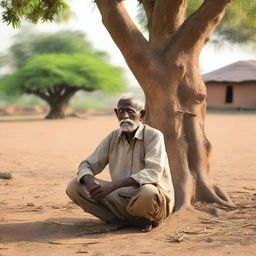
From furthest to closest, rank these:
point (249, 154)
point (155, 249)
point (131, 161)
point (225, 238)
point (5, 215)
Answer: point (249, 154) < point (5, 215) < point (131, 161) < point (225, 238) < point (155, 249)

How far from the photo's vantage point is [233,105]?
3136 centimetres

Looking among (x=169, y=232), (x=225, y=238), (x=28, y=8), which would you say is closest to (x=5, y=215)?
(x=169, y=232)

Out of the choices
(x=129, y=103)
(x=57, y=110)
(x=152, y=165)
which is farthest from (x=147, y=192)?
(x=57, y=110)

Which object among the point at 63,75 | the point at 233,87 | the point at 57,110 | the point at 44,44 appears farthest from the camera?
the point at 44,44

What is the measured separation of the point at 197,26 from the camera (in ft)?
18.0

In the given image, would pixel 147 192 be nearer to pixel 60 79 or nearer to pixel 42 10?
pixel 42 10

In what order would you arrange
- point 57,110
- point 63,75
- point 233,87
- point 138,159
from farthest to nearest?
1. point 233,87
2. point 63,75
3. point 57,110
4. point 138,159

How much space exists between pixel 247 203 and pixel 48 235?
7.71 feet

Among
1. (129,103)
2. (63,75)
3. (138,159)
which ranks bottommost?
(138,159)

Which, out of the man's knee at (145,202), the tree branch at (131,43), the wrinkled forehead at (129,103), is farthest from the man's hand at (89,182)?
the tree branch at (131,43)

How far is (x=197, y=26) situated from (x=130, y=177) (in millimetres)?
2125

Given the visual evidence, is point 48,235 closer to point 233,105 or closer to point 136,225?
point 136,225

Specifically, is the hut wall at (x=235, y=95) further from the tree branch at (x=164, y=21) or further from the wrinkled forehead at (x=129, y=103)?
the wrinkled forehead at (x=129, y=103)

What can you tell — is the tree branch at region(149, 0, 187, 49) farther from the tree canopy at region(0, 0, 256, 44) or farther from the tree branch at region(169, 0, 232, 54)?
the tree canopy at region(0, 0, 256, 44)
